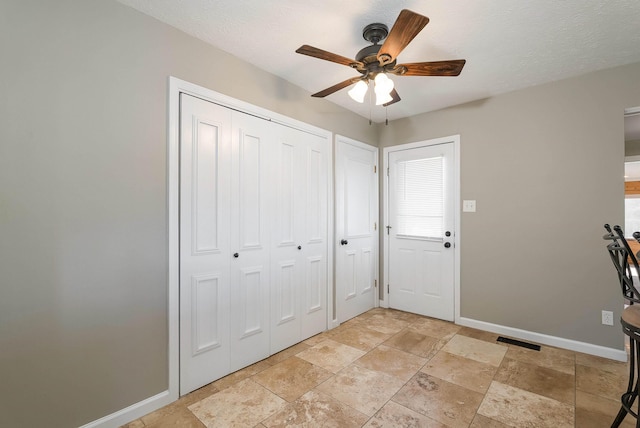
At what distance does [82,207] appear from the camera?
62.0 inches

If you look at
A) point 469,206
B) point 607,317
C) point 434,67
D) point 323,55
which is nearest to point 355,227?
point 469,206

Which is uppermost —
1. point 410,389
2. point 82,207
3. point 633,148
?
point 633,148

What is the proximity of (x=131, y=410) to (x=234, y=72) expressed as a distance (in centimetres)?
245

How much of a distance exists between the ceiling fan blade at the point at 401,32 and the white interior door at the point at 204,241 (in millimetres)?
1263

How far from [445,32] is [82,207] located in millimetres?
2548

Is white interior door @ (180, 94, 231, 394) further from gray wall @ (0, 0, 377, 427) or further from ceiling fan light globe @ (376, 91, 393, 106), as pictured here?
ceiling fan light globe @ (376, 91, 393, 106)

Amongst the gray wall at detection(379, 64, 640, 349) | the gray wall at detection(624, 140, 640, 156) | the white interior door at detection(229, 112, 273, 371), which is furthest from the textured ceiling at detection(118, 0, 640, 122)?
the gray wall at detection(624, 140, 640, 156)

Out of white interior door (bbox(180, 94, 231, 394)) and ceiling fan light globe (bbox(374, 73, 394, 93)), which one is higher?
ceiling fan light globe (bbox(374, 73, 394, 93))

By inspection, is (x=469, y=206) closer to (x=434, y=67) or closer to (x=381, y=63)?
(x=434, y=67)

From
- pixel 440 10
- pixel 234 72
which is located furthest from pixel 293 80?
pixel 440 10

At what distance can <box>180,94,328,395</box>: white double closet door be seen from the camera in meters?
2.01

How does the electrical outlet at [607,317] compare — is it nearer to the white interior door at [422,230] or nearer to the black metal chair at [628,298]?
the black metal chair at [628,298]

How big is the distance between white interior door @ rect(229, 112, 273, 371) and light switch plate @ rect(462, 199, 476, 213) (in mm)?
2225

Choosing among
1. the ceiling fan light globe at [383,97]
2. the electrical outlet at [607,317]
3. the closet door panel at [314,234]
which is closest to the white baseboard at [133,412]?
the closet door panel at [314,234]
